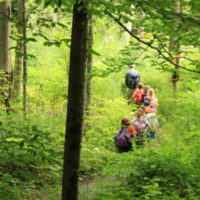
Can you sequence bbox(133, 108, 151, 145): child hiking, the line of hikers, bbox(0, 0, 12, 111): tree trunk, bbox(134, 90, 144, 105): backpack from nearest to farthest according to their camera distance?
1. bbox(0, 0, 12, 111): tree trunk
2. the line of hikers
3. bbox(133, 108, 151, 145): child hiking
4. bbox(134, 90, 144, 105): backpack

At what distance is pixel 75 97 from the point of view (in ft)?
9.82

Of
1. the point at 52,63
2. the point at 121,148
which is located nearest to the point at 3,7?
the point at 121,148

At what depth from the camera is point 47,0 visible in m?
2.55

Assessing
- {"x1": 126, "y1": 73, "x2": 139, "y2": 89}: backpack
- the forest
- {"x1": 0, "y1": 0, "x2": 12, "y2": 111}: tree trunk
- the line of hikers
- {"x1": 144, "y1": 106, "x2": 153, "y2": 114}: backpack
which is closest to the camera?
the forest

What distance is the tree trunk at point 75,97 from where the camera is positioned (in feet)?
9.61

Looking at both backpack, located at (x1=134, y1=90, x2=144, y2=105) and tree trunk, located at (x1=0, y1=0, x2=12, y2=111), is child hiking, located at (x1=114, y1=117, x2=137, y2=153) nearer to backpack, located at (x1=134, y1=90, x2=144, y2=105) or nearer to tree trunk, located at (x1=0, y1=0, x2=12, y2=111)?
tree trunk, located at (x1=0, y1=0, x2=12, y2=111)

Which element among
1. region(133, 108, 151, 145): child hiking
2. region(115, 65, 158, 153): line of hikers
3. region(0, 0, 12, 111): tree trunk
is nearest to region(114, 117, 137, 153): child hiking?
region(115, 65, 158, 153): line of hikers

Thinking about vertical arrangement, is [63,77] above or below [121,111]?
above

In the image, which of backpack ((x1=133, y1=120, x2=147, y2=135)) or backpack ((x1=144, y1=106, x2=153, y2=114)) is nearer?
backpack ((x1=133, y1=120, x2=147, y2=135))

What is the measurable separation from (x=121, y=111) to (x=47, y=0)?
20.6 ft

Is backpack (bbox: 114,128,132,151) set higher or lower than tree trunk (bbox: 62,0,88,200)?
lower

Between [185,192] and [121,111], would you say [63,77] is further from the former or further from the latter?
A: [185,192]

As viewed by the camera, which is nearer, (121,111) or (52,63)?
(121,111)

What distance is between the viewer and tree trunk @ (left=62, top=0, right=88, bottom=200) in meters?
2.93
